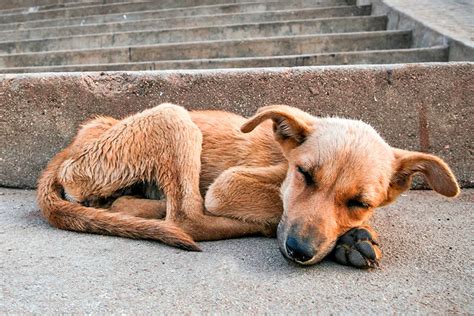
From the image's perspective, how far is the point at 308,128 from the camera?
12.2 ft

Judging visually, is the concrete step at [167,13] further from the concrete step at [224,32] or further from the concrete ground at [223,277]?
the concrete ground at [223,277]

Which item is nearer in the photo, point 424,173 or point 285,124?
point 424,173

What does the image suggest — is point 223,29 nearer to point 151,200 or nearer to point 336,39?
point 336,39

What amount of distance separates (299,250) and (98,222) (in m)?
1.60

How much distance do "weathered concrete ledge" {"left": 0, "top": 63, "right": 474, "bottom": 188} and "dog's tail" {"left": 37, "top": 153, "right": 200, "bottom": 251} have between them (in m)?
1.25

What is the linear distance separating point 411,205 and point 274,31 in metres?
5.21

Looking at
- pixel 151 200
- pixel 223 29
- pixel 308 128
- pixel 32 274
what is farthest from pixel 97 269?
pixel 223 29

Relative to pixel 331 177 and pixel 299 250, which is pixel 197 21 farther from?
pixel 299 250

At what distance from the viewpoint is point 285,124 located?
374 centimetres

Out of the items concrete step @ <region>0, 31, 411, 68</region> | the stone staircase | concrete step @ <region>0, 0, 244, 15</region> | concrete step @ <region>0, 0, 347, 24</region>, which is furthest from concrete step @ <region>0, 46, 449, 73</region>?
concrete step @ <region>0, 0, 244, 15</region>

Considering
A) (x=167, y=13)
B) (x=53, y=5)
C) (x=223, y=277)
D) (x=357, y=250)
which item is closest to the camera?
(x=223, y=277)

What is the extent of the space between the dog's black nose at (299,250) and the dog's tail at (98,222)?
752 millimetres

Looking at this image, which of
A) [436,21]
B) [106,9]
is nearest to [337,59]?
[436,21]

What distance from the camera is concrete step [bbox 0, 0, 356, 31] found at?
10781mm
